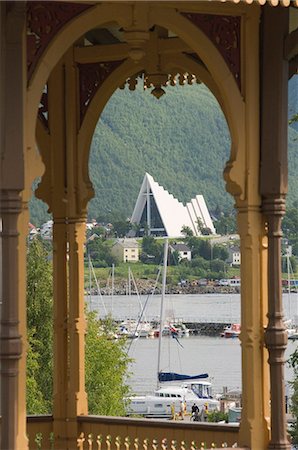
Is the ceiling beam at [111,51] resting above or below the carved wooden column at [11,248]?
above

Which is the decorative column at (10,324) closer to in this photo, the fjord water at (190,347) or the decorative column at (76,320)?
the decorative column at (76,320)

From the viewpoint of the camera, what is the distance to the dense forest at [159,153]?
173750 mm

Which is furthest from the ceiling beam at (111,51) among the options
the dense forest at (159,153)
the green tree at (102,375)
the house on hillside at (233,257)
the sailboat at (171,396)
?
the dense forest at (159,153)

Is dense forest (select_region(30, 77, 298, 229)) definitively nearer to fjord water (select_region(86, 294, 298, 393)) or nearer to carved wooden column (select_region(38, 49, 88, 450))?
fjord water (select_region(86, 294, 298, 393))

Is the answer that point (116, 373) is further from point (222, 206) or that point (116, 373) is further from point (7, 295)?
point (222, 206)

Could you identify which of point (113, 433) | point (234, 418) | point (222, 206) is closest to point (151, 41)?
point (113, 433)

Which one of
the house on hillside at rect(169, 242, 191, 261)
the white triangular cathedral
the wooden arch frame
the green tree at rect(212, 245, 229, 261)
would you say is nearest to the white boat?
the house on hillside at rect(169, 242, 191, 261)

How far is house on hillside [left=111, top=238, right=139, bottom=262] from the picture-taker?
154m

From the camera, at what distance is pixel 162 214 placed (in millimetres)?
164000

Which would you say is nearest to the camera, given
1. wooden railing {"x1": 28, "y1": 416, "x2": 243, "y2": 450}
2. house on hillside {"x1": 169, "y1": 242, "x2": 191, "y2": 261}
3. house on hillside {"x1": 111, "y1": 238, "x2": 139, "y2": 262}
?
wooden railing {"x1": 28, "y1": 416, "x2": 243, "y2": 450}

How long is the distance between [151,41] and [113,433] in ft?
13.9

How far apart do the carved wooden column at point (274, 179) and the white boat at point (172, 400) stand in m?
71.5

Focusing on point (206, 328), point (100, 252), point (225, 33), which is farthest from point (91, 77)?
point (100, 252)

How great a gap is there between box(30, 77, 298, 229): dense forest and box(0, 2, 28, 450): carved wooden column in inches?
6148
